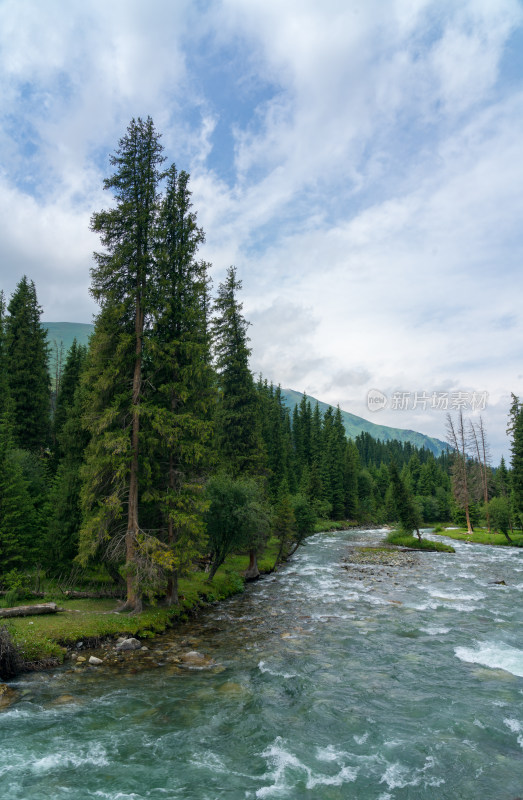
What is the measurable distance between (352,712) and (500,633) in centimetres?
1048

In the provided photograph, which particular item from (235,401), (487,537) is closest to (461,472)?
(487,537)

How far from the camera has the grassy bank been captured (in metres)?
14.7

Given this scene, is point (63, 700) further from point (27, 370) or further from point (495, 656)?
point (27, 370)

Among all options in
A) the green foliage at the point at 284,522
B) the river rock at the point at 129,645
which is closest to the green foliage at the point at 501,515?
the green foliage at the point at 284,522

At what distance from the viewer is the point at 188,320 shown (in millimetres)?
21609

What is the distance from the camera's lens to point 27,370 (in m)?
44.0

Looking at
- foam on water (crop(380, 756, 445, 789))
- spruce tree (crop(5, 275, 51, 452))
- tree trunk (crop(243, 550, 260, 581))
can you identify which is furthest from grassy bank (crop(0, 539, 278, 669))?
spruce tree (crop(5, 275, 51, 452))

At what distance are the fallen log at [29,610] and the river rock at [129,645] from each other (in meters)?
4.03

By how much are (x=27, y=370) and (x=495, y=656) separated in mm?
45314

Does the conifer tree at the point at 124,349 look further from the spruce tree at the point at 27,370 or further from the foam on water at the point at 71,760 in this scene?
the spruce tree at the point at 27,370

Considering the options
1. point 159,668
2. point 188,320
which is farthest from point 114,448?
point 159,668

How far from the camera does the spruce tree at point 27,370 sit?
4253 centimetres

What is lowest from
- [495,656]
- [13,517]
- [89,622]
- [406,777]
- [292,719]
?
[495,656]

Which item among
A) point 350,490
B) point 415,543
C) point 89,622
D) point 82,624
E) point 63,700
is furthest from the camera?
point 350,490
